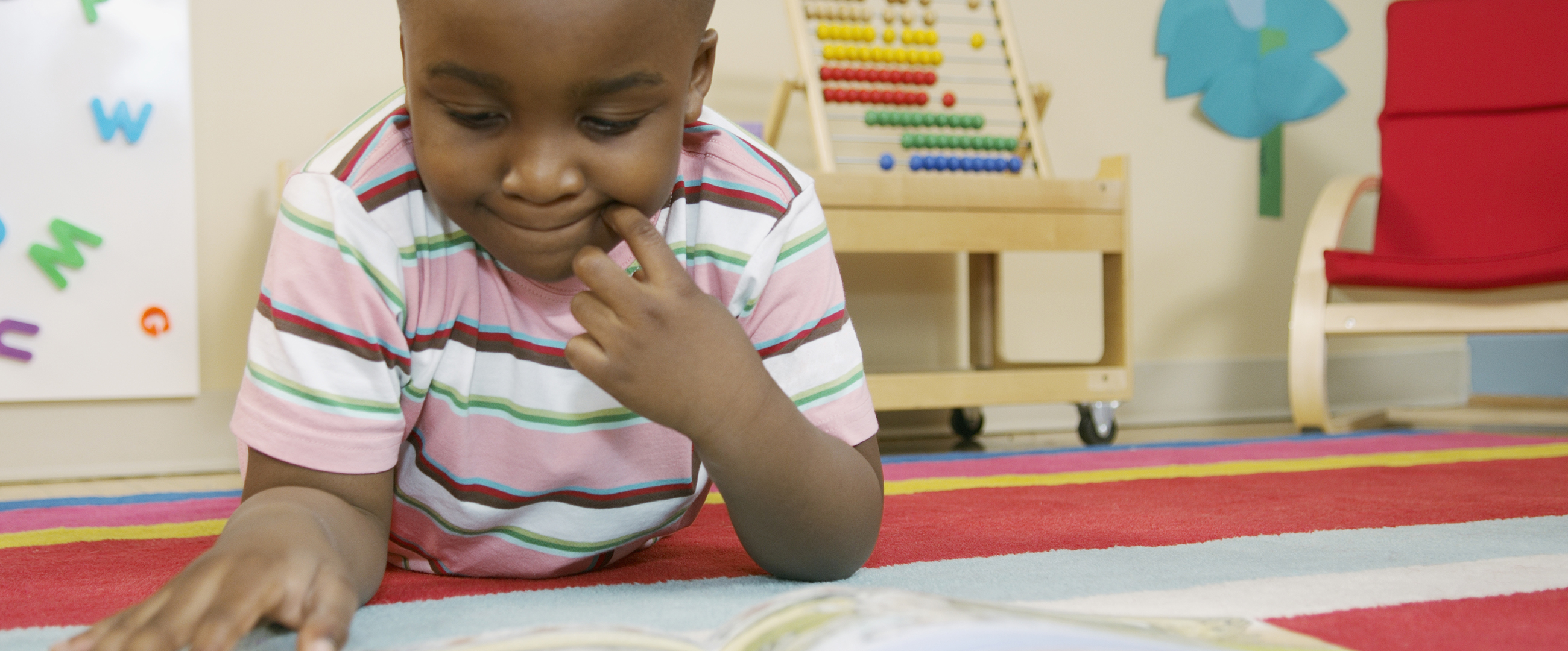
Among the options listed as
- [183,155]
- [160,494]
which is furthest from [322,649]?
[183,155]

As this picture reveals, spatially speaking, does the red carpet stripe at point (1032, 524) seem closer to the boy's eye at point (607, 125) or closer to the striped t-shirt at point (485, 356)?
the striped t-shirt at point (485, 356)

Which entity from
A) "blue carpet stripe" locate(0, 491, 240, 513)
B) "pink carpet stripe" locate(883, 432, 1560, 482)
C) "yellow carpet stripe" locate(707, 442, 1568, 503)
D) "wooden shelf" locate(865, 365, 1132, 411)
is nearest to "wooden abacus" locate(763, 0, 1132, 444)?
"wooden shelf" locate(865, 365, 1132, 411)

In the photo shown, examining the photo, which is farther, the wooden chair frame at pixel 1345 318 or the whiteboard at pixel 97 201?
the wooden chair frame at pixel 1345 318

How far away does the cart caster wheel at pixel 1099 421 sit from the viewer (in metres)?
1.69

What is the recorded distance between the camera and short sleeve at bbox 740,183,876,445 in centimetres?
63

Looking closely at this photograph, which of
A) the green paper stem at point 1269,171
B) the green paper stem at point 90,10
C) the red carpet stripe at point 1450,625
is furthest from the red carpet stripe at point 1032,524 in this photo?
the green paper stem at point 1269,171

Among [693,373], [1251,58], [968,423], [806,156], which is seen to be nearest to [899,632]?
[693,373]

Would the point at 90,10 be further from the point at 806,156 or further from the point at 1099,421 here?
the point at 1099,421

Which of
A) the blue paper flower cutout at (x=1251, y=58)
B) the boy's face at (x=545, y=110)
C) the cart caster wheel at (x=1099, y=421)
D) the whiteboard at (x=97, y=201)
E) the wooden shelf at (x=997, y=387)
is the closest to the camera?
the boy's face at (x=545, y=110)

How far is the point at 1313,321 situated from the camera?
175 centimetres

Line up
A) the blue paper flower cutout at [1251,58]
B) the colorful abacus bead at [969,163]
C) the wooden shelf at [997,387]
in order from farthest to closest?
the blue paper flower cutout at [1251,58] → the colorful abacus bead at [969,163] → the wooden shelf at [997,387]

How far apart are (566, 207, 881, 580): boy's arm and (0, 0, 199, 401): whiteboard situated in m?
1.23

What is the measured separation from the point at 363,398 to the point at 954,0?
64.8 inches

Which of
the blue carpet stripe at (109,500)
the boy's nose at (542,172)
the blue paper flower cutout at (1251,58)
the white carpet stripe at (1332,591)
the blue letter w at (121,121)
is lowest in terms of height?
the blue carpet stripe at (109,500)
